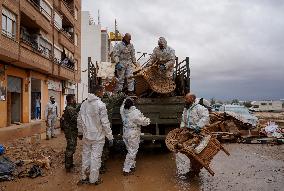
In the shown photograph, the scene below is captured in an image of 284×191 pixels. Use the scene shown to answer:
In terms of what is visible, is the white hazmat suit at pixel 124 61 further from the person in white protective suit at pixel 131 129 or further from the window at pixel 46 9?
the window at pixel 46 9

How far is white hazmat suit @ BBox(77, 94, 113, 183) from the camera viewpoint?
24.6 feet

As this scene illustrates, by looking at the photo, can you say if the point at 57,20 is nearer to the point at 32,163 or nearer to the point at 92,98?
the point at 32,163

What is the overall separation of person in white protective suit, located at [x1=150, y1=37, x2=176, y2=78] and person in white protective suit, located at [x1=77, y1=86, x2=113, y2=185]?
322 cm

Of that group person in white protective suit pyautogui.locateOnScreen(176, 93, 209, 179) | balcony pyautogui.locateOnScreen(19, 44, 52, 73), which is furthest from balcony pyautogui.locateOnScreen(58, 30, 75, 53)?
person in white protective suit pyautogui.locateOnScreen(176, 93, 209, 179)

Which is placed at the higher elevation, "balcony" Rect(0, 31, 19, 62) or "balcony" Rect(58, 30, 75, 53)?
"balcony" Rect(58, 30, 75, 53)

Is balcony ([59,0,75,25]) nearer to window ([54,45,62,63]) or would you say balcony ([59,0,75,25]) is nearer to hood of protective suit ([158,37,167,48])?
window ([54,45,62,63])

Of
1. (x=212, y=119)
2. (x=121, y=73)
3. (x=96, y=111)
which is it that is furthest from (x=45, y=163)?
(x=212, y=119)

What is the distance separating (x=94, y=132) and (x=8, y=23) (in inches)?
555

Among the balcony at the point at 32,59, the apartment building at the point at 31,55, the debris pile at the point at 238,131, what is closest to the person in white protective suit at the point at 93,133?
the debris pile at the point at 238,131

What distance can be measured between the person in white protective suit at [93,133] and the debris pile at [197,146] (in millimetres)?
1398

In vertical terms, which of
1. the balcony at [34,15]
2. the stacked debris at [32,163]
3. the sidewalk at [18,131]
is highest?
the balcony at [34,15]

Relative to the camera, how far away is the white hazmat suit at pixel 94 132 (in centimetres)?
749

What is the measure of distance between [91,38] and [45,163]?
4511cm

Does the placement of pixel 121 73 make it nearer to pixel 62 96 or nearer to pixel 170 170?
pixel 170 170
